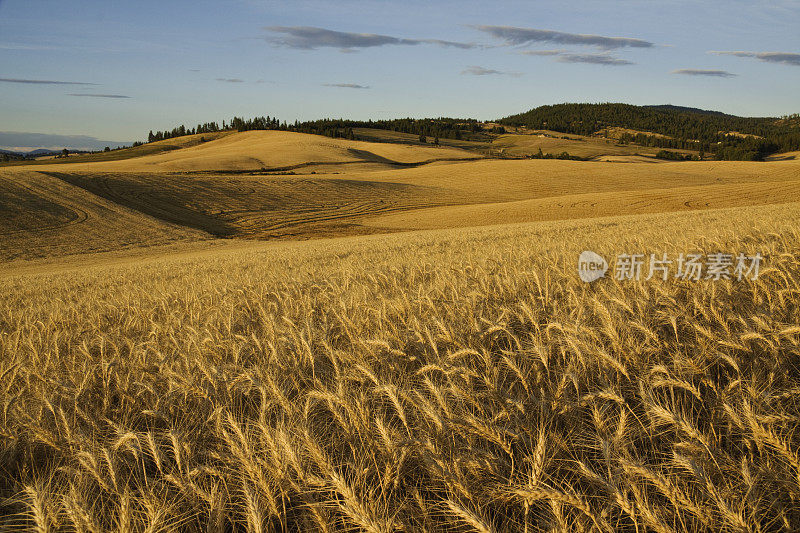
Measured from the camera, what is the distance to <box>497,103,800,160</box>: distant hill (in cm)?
8831

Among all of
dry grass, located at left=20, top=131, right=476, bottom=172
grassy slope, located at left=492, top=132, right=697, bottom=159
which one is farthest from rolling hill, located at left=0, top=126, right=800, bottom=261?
grassy slope, located at left=492, top=132, right=697, bottom=159

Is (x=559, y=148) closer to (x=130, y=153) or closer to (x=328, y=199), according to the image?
(x=328, y=199)

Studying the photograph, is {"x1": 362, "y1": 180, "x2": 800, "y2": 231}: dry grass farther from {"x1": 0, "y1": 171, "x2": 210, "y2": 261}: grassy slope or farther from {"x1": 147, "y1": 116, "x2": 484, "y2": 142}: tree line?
{"x1": 147, "y1": 116, "x2": 484, "y2": 142}: tree line

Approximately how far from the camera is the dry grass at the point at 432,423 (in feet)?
4.63

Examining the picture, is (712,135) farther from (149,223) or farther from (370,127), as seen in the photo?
(149,223)

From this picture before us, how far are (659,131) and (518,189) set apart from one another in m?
123

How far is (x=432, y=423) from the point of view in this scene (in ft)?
5.95

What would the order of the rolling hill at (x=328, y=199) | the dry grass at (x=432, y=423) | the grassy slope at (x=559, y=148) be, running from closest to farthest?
the dry grass at (x=432, y=423)
the rolling hill at (x=328, y=199)
the grassy slope at (x=559, y=148)

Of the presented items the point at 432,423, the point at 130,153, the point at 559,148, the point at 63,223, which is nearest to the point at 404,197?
the point at 63,223

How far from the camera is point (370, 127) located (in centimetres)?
12875

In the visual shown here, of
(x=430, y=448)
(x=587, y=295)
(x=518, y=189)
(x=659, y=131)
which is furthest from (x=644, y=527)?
(x=659, y=131)

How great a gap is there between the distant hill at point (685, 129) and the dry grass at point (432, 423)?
99.8 metres

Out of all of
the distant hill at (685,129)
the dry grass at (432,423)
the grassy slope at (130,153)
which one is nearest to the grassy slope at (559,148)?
the distant hill at (685,129)

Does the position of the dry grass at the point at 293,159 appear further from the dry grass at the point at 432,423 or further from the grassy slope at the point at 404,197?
the dry grass at the point at 432,423
